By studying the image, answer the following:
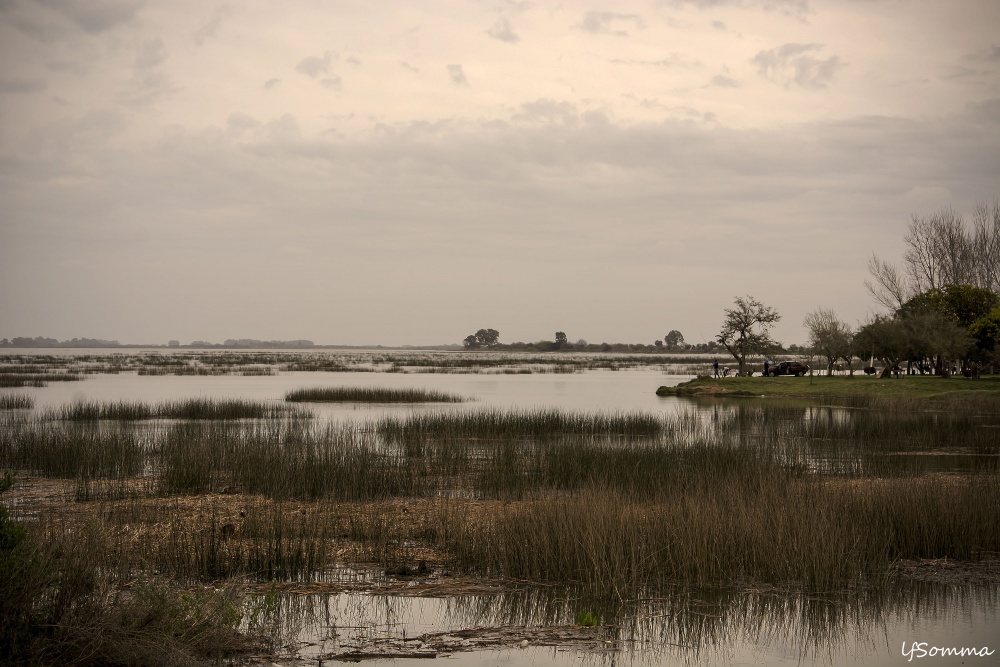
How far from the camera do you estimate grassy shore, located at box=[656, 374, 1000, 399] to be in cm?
3906

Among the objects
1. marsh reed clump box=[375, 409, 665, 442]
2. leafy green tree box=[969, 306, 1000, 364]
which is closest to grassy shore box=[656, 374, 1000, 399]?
leafy green tree box=[969, 306, 1000, 364]

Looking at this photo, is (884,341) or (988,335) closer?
(988,335)

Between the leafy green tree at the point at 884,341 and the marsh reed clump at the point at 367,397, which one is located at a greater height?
the leafy green tree at the point at 884,341

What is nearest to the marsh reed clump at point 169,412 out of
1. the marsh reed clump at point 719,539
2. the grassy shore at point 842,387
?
the marsh reed clump at point 719,539

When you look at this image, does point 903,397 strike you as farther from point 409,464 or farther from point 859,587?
point 859,587

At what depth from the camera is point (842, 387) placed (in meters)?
44.7

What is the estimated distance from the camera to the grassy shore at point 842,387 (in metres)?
39.1

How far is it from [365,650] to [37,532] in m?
3.96

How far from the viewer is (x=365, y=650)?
295 inches

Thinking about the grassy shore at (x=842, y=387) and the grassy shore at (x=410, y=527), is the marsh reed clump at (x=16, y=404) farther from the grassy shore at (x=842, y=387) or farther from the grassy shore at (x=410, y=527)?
the grassy shore at (x=842, y=387)

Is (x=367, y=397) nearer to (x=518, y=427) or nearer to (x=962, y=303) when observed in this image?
(x=518, y=427)

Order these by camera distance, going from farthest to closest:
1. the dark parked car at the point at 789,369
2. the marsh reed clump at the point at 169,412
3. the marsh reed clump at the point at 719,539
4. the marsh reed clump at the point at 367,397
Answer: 1. the dark parked car at the point at 789,369
2. the marsh reed clump at the point at 367,397
3. the marsh reed clump at the point at 169,412
4. the marsh reed clump at the point at 719,539

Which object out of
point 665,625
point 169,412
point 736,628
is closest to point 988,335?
point 169,412

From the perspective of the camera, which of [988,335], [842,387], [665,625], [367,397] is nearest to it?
[665,625]
